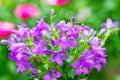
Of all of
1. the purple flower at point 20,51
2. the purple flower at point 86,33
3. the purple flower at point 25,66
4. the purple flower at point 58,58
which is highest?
the purple flower at point 86,33

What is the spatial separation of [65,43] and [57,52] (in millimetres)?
39

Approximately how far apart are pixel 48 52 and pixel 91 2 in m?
2.03

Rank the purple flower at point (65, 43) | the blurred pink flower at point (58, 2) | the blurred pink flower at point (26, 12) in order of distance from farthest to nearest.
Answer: the blurred pink flower at point (58, 2) < the blurred pink flower at point (26, 12) < the purple flower at point (65, 43)

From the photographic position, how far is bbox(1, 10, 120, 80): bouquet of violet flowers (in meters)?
1.63

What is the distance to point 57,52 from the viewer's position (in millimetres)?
1621

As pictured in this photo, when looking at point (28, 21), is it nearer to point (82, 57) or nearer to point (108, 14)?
point (108, 14)

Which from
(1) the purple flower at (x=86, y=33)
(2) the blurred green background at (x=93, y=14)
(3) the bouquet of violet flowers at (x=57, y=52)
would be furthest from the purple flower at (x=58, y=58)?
(2) the blurred green background at (x=93, y=14)

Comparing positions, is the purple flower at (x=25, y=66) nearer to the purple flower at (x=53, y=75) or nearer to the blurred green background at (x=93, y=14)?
the purple flower at (x=53, y=75)

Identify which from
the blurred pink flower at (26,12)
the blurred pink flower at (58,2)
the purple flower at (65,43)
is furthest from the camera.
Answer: the blurred pink flower at (58,2)

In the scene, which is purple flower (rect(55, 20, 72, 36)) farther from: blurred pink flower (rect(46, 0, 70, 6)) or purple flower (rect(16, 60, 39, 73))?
blurred pink flower (rect(46, 0, 70, 6))

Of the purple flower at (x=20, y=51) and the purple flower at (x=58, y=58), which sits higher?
the purple flower at (x=20, y=51)

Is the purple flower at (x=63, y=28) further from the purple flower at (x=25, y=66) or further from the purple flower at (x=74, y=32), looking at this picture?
the purple flower at (x=25, y=66)

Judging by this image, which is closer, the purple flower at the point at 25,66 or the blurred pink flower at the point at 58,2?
the purple flower at the point at 25,66

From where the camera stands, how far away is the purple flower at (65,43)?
1618 mm
